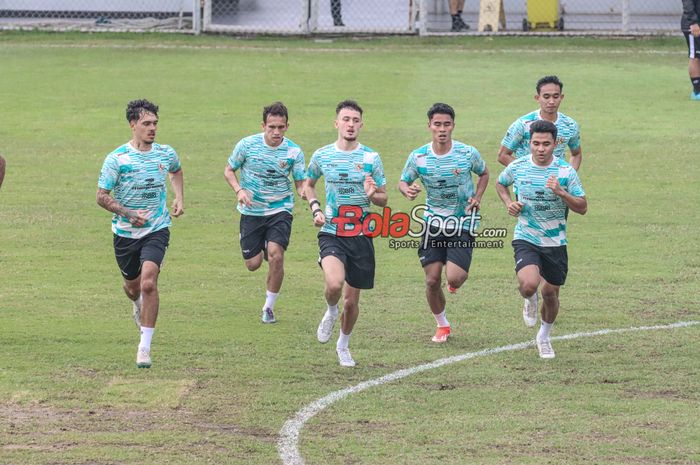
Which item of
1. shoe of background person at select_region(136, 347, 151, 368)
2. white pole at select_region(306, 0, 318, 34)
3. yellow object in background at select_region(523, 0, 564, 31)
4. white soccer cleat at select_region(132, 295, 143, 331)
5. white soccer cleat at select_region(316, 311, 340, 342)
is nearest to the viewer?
shoe of background person at select_region(136, 347, 151, 368)

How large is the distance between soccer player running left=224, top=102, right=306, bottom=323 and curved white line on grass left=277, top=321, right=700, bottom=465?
7.73ft

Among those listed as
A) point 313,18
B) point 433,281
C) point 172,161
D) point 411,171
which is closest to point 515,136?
point 411,171

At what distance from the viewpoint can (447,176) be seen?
12945mm

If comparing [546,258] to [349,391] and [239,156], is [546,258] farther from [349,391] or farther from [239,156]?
[239,156]

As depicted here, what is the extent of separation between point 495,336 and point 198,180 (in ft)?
29.3

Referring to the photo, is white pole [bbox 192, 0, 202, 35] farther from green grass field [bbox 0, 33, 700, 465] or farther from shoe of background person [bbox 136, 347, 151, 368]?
shoe of background person [bbox 136, 347, 151, 368]

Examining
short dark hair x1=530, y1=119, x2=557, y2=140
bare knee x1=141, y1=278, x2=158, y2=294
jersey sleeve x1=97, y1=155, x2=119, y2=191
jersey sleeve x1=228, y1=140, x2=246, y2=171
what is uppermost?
short dark hair x1=530, y1=119, x2=557, y2=140

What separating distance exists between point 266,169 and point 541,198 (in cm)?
321

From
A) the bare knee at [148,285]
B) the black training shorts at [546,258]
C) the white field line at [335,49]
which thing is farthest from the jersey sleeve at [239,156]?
the white field line at [335,49]

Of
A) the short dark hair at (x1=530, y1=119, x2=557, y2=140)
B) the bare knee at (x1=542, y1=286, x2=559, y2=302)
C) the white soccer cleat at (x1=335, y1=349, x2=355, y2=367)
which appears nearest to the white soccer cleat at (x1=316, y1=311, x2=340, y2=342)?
the white soccer cleat at (x1=335, y1=349, x2=355, y2=367)

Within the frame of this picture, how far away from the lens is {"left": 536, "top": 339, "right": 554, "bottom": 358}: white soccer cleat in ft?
41.5

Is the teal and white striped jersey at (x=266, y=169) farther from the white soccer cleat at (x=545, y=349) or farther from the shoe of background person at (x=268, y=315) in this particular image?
the white soccer cleat at (x=545, y=349)

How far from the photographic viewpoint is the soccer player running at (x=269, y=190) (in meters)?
14.0

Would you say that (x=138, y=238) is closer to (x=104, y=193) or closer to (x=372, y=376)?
(x=104, y=193)
